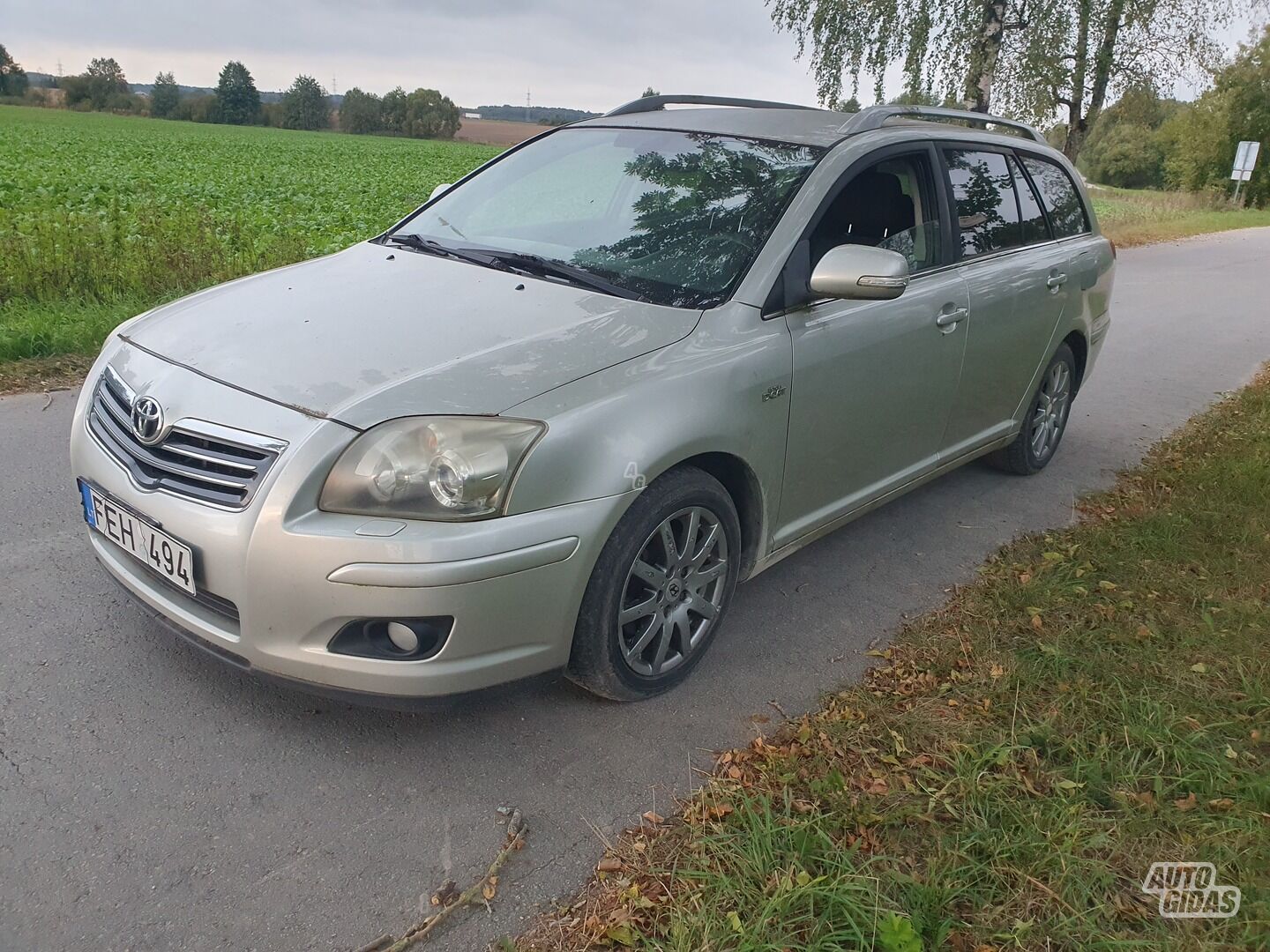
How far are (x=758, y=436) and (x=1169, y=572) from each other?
208 cm

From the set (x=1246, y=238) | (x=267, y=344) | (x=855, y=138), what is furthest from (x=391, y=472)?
(x=1246, y=238)

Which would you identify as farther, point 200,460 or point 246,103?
point 246,103

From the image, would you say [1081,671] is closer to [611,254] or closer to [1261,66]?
[611,254]

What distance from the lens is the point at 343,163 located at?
34.1 meters

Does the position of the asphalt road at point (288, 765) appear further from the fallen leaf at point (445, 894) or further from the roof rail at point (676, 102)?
the roof rail at point (676, 102)

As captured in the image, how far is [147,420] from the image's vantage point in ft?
8.59

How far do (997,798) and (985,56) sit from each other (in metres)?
16.1

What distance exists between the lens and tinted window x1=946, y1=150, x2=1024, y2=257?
412 cm

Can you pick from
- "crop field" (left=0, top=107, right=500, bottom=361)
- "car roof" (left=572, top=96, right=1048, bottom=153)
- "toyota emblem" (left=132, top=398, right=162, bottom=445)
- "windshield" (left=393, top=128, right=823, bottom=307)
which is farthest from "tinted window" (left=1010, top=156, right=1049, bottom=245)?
"crop field" (left=0, top=107, right=500, bottom=361)

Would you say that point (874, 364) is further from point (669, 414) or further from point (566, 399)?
point (566, 399)

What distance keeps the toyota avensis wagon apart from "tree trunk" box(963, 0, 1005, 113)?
13.2 m

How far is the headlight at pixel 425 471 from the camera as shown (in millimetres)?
2373

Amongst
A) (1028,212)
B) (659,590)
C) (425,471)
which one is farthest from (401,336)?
(1028,212)

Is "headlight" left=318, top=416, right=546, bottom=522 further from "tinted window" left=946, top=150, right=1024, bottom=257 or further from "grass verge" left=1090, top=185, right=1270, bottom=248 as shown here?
"grass verge" left=1090, top=185, right=1270, bottom=248
